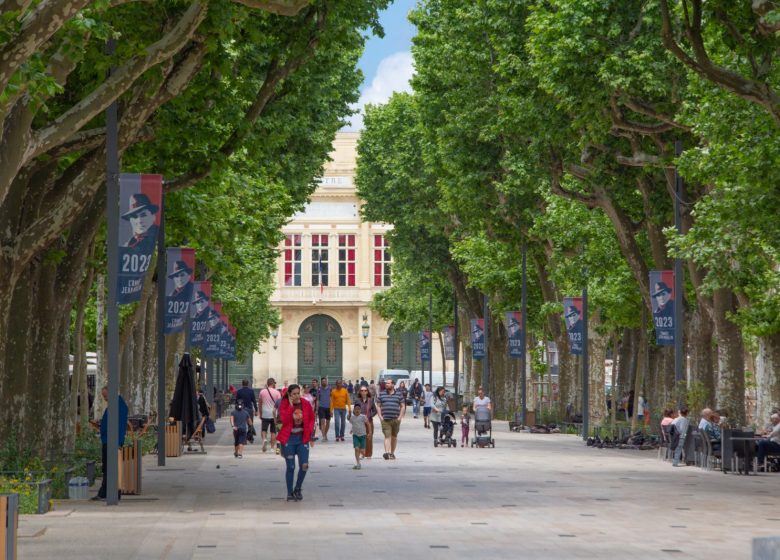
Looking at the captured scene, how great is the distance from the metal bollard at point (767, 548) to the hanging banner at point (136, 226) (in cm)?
1376

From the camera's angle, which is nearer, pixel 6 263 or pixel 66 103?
pixel 6 263

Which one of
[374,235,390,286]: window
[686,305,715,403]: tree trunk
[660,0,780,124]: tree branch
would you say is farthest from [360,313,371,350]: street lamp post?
[660,0,780,124]: tree branch

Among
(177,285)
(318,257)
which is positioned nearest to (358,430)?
(177,285)

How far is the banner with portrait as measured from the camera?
3011 centimetres

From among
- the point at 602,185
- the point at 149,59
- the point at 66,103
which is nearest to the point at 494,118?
the point at 602,185

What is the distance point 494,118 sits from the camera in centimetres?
4350

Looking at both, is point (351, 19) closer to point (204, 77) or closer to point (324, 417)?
point (204, 77)

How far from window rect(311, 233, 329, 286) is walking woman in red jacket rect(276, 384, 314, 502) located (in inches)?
4060

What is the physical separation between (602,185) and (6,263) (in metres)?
18.4

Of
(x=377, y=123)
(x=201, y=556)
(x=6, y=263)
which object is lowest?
(x=201, y=556)

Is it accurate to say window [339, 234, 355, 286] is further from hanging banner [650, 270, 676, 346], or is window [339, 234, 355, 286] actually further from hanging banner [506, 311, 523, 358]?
hanging banner [650, 270, 676, 346]

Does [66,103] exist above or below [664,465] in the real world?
above

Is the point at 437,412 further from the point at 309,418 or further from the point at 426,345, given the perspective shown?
the point at 426,345

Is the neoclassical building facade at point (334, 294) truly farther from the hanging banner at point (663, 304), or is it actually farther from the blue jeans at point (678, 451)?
the blue jeans at point (678, 451)
